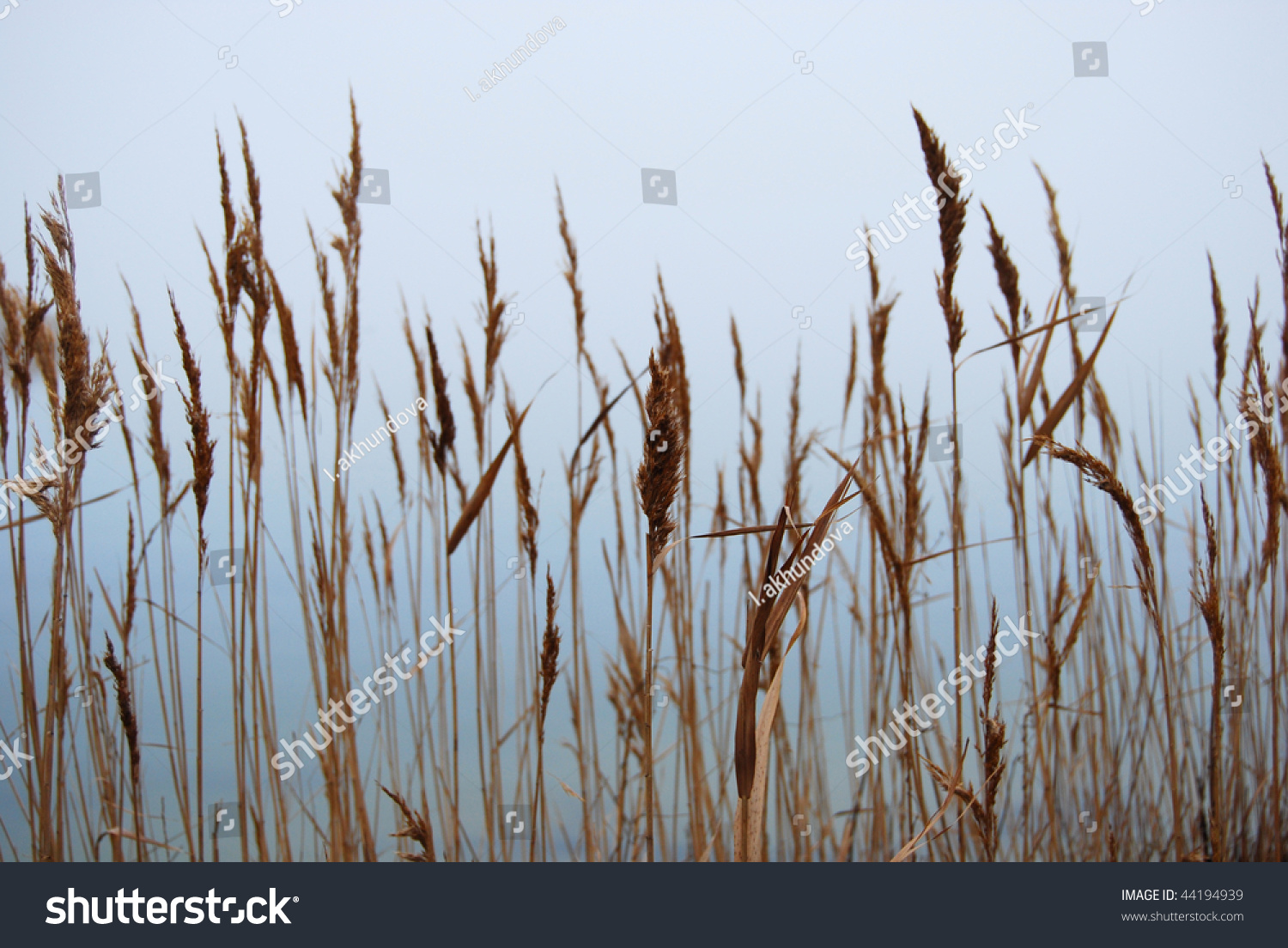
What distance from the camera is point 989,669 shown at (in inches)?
44.4

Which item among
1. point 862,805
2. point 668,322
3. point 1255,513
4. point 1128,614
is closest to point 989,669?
point 862,805

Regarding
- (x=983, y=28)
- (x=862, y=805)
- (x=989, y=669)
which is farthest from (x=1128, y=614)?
(x=983, y=28)

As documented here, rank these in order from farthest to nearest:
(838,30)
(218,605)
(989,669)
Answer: (838,30)
(218,605)
(989,669)

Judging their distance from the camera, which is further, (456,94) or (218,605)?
(456,94)

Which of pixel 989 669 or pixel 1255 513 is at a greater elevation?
pixel 1255 513

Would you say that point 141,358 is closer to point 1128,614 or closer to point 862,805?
point 862,805

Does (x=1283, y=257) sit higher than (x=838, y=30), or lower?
lower

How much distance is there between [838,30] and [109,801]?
7.93ft

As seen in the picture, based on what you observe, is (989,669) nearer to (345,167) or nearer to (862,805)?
(862,805)

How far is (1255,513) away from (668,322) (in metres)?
1.42

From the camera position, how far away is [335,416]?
1562mm
